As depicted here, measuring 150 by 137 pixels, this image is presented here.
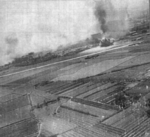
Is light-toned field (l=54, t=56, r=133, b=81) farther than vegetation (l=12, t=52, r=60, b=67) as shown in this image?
No

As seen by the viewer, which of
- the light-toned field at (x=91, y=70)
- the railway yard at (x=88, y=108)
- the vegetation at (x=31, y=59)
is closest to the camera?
the railway yard at (x=88, y=108)

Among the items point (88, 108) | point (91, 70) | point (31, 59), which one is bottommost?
point (88, 108)

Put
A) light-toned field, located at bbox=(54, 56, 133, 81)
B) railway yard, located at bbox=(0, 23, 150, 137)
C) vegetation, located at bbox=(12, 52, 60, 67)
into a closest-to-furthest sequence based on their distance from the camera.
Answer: railway yard, located at bbox=(0, 23, 150, 137)
light-toned field, located at bbox=(54, 56, 133, 81)
vegetation, located at bbox=(12, 52, 60, 67)

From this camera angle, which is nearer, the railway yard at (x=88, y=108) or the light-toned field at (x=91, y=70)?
the railway yard at (x=88, y=108)

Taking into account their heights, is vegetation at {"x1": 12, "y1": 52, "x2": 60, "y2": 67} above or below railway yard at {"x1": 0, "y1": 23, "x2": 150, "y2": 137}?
above

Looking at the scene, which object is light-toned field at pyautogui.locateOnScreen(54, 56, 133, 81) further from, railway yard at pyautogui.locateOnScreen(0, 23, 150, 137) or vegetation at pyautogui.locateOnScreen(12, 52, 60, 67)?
vegetation at pyautogui.locateOnScreen(12, 52, 60, 67)

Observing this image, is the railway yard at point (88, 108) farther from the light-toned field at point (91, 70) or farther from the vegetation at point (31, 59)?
the vegetation at point (31, 59)

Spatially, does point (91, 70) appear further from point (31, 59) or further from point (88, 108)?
point (31, 59)

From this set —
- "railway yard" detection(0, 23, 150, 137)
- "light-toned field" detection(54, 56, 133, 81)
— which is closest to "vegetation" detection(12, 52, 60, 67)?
"light-toned field" detection(54, 56, 133, 81)

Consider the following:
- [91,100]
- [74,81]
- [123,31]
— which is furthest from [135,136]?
[123,31]

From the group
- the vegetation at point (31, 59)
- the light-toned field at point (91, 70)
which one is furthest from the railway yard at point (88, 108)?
the vegetation at point (31, 59)

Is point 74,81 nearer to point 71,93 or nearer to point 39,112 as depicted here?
point 71,93

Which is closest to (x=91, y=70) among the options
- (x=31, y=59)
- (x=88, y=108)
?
(x=88, y=108)
